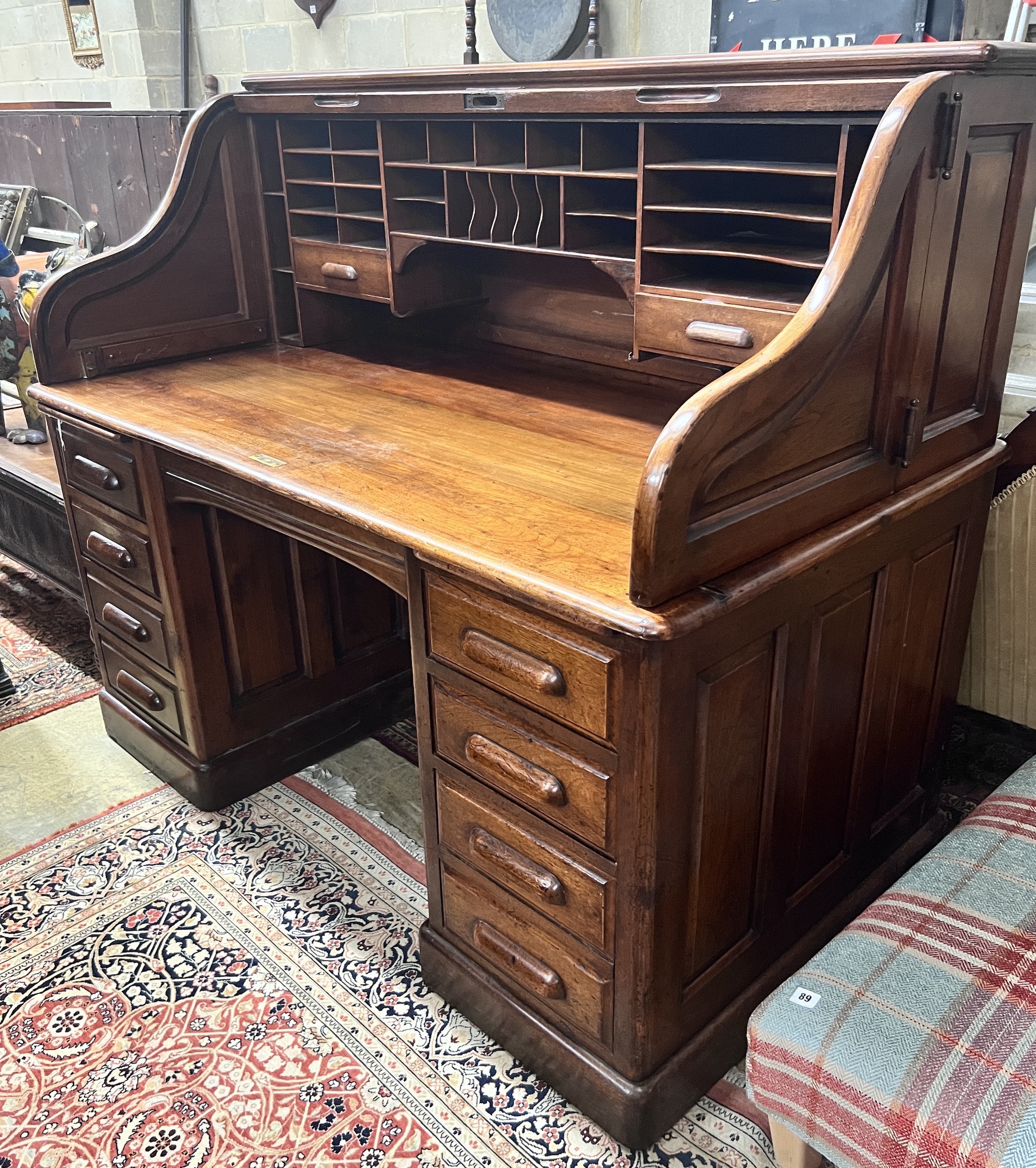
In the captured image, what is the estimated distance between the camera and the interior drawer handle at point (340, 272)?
2.21 metres

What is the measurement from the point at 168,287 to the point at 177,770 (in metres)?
1.14

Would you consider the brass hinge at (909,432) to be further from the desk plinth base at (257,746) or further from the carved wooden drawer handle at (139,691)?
the carved wooden drawer handle at (139,691)

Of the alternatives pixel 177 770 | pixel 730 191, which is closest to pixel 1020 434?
pixel 730 191

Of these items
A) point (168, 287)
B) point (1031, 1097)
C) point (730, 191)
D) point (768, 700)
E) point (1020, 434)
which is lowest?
point (1031, 1097)

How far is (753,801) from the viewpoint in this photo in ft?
5.16

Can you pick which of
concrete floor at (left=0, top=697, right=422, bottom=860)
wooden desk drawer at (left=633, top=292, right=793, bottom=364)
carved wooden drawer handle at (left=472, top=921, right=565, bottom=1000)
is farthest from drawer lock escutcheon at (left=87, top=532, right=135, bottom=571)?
wooden desk drawer at (left=633, top=292, right=793, bottom=364)

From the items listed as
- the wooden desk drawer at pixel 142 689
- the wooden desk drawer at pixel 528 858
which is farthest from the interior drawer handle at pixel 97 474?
the wooden desk drawer at pixel 528 858

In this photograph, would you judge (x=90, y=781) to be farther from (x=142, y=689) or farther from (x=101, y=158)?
(x=101, y=158)

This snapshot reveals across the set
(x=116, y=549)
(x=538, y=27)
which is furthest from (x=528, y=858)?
(x=538, y=27)

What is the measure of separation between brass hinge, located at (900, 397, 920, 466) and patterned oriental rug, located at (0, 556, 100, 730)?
2.37 m

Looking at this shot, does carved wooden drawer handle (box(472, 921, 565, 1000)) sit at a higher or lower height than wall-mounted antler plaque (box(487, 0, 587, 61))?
lower

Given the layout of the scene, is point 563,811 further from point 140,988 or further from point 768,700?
point 140,988

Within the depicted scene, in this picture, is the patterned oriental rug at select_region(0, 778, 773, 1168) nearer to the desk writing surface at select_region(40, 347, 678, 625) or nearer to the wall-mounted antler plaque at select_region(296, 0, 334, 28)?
the desk writing surface at select_region(40, 347, 678, 625)

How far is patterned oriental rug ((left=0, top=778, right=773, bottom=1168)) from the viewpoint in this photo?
5.34 feet
